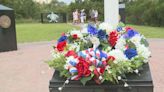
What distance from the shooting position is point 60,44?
3576 millimetres

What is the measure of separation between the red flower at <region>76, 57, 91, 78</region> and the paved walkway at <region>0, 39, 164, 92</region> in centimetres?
380

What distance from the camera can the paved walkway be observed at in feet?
23.6

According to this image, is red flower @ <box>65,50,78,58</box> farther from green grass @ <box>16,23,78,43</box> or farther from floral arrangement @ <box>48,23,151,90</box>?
green grass @ <box>16,23,78,43</box>

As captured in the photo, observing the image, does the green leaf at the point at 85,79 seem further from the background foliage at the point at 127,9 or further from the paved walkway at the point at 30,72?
the background foliage at the point at 127,9

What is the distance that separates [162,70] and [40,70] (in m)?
2.84

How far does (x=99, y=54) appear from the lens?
126 inches

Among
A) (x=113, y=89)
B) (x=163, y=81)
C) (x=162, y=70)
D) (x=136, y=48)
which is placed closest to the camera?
(x=113, y=89)

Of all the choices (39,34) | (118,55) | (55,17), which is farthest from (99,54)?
(55,17)

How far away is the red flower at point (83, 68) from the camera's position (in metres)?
3.04

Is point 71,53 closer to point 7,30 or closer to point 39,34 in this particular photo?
point 7,30

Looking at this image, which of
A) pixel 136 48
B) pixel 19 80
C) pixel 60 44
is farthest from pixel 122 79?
pixel 19 80

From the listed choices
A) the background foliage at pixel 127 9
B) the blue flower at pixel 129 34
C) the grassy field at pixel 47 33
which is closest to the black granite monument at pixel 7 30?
the grassy field at pixel 47 33

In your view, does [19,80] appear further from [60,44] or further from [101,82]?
[101,82]

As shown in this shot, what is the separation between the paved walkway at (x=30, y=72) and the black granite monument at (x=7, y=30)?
95 cm
